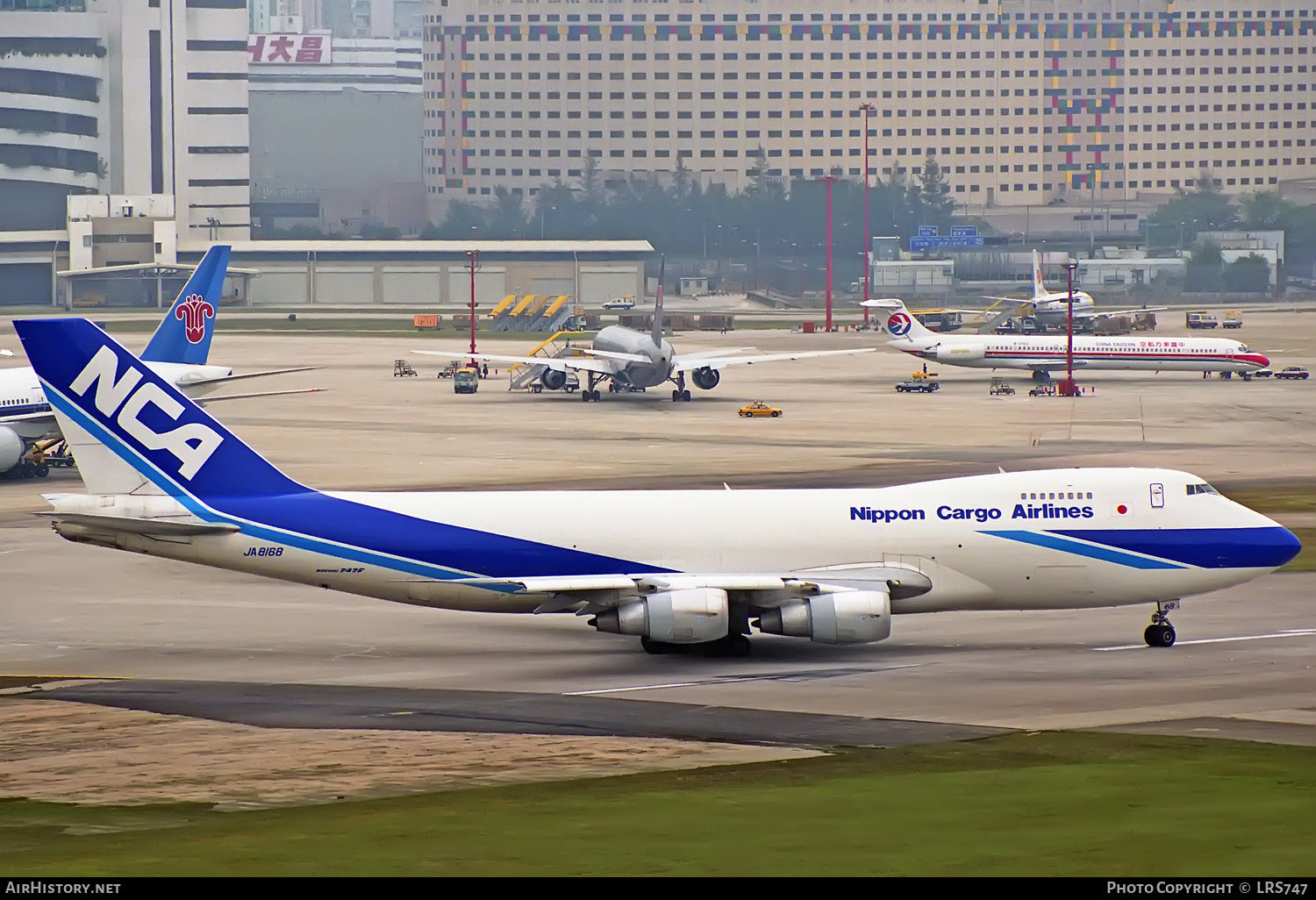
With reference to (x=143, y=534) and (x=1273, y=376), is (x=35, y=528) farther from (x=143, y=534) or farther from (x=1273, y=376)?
(x=1273, y=376)

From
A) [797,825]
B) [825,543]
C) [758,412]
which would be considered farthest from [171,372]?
[797,825]

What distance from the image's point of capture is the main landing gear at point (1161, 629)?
49.2m

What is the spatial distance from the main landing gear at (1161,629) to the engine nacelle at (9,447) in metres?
58.1

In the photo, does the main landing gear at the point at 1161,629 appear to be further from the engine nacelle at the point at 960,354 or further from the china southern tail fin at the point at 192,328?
the engine nacelle at the point at 960,354

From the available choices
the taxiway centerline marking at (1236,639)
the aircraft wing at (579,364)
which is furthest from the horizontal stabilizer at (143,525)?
the aircraft wing at (579,364)

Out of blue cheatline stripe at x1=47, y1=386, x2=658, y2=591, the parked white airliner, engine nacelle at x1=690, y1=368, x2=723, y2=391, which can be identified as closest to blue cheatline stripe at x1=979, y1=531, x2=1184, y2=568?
blue cheatline stripe at x1=47, y1=386, x2=658, y2=591

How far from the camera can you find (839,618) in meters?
46.4

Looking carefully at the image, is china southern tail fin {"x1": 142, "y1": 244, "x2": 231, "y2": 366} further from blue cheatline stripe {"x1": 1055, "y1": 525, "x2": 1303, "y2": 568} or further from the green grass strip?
the green grass strip

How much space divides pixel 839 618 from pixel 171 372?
52.9 metres

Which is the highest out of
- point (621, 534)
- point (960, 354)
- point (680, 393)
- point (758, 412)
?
point (960, 354)

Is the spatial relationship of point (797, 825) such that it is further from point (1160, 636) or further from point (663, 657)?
point (1160, 636)

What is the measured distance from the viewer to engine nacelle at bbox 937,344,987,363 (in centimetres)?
15488

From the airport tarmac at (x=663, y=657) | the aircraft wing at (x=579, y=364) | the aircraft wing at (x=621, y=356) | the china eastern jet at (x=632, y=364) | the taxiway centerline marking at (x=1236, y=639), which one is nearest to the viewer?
the airport tarmac at (x=663, y=657)
